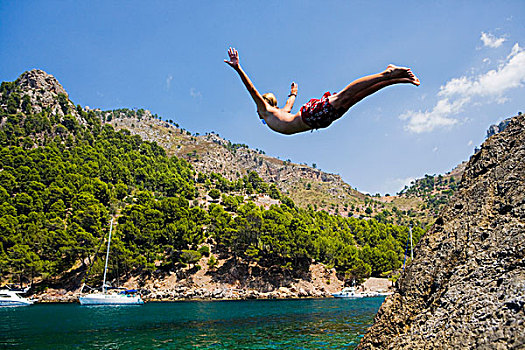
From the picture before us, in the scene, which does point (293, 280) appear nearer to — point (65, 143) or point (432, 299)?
point (432, 299)

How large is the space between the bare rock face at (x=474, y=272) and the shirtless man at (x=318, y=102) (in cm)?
187

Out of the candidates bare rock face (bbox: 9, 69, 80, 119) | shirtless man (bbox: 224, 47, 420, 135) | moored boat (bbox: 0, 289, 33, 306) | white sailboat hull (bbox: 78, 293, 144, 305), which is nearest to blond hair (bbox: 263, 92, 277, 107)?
shirtless man (bbox: 224, 47, 420, 135)

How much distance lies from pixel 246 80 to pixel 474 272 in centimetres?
315

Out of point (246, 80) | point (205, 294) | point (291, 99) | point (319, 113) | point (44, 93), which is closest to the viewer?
point (319, 113)

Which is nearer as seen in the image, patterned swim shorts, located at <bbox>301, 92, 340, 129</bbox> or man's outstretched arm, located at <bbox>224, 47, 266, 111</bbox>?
patterned swim shorts, located at <bbox>301, 92, 340, 129</bbox>

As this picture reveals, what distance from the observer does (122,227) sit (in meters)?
65.8

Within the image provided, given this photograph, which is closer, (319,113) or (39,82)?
(319,113)

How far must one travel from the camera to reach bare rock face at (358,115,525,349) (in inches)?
114

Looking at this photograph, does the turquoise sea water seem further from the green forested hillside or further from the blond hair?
the green forested hillside

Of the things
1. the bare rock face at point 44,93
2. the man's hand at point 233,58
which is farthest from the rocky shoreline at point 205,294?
the bare rock face at point 44,93

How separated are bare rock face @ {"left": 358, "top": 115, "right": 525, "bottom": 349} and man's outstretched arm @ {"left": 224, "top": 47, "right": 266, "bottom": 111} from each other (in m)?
2.80

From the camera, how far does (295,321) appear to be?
3139 cm

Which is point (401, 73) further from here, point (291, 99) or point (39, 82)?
point (39, 82)

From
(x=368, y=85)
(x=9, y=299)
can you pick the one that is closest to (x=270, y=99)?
(x=368, y=85)
